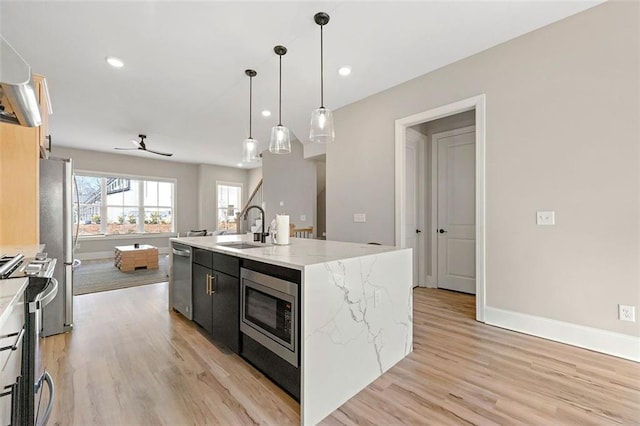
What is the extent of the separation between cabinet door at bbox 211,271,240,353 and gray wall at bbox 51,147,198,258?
716cm

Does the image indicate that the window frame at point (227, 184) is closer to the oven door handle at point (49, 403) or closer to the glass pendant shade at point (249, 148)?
the glass pendant shade at point (249, 148)

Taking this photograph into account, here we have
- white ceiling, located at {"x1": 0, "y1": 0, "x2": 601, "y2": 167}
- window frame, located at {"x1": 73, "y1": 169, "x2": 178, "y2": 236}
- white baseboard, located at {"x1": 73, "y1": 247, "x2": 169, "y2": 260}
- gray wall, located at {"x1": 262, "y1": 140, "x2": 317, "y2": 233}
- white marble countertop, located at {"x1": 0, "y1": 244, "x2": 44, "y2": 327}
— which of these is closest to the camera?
white marble countertop, located at {"x1": 0, "y1": 244, "x2": 44, "y2": 327}

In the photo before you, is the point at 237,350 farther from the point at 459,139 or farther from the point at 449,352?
the point at 459,139

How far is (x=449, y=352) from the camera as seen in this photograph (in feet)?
7.63

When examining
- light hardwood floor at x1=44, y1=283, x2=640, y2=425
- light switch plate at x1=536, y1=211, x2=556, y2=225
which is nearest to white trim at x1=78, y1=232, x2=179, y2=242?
light hardwood floor at x1=44, y1=283, x2=640, y2=425

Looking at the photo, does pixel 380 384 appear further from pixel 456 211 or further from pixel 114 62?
pixel 114 62

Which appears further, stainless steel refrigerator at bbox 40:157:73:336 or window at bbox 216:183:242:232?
window at bbox 216:183:242:232

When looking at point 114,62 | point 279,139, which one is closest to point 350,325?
point 279,139

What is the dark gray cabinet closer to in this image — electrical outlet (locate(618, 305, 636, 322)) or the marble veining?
the marble veining

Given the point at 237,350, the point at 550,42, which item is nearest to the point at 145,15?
the point at 237,350

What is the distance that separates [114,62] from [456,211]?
4722 millimetres

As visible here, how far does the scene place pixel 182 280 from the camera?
308 centimetres

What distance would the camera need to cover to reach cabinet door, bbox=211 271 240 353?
216 cm

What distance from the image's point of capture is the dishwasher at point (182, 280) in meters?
2.93
